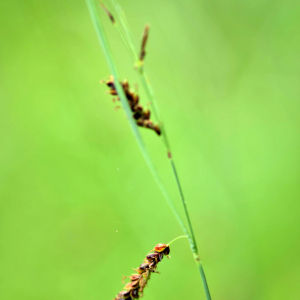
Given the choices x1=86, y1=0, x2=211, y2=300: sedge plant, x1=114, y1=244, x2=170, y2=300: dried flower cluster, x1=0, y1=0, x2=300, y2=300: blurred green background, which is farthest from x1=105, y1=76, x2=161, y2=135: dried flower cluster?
x1=0, y1=0, x2=300, y2=300: blurred green background

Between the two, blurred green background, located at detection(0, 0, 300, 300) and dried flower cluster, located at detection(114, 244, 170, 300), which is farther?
blurred green background, located at detection(0, 0, 300, 300)

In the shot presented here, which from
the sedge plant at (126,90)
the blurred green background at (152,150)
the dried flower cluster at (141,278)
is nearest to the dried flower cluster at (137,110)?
the sedge plant at (126,90)

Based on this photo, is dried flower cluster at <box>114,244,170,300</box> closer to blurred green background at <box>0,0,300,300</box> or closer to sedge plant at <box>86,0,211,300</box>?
sedge plant at <box>86,0,211,300</box>

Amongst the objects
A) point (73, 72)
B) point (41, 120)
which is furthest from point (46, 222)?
point (73, 72)

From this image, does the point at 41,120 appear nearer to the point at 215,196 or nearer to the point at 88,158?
the point at 88,158

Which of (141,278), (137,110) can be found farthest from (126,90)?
(141,278)

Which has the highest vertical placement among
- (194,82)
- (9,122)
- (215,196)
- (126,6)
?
(126,6)
